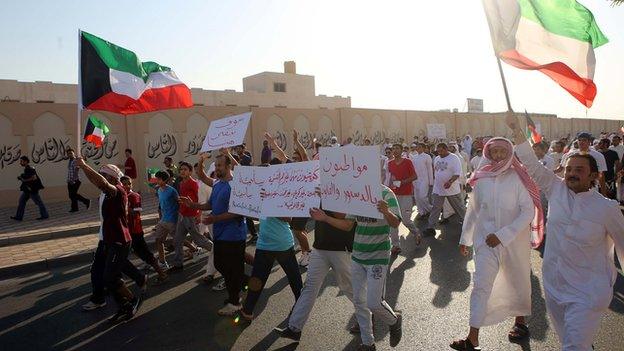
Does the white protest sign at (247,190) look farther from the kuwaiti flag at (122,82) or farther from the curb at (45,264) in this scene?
the curb at (45,264)

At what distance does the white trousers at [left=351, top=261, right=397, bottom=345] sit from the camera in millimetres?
3988

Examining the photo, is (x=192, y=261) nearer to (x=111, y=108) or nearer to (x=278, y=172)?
(x=111, y=108)

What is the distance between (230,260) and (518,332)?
2.94 metres

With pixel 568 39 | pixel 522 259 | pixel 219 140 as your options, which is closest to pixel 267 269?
pixel 219 140

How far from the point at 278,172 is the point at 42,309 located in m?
3.59

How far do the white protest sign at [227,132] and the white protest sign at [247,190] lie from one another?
74cm

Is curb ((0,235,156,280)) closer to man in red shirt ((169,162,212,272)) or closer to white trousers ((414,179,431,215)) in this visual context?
man in red shirt ((169,162,212,272))

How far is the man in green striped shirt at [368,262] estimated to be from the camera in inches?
157

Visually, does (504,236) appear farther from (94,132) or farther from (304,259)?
(94,132)

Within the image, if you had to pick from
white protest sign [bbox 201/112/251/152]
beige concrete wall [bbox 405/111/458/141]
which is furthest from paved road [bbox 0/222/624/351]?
beige concrete wall [bbox 405/111/458/141]

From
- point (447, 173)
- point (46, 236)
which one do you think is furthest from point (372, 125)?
point (46, 236)

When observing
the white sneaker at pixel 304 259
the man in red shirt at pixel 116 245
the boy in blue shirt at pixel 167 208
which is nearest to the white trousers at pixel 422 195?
the white sneaker at pixel 304 259

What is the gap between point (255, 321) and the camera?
498 cm

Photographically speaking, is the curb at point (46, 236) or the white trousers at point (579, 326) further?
the curb at point (46, 236)
